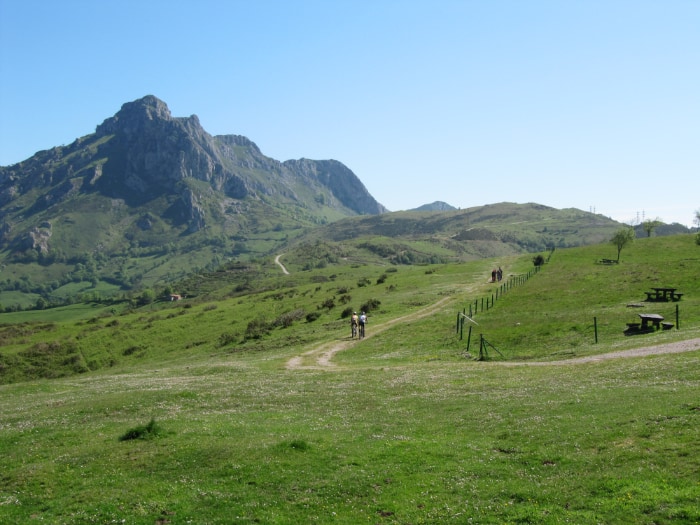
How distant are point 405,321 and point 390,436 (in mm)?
43785

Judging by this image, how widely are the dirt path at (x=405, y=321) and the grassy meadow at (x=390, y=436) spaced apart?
0.68m

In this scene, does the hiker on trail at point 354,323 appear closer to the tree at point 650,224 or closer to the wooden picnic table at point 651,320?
the wooden picnic table at point 651,320

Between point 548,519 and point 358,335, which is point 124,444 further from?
point 358,335

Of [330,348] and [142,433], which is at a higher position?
[142,433]

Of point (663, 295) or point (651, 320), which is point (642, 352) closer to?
point (651, 320)

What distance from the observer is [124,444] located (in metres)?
20.6

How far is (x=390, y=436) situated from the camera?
1995 cm

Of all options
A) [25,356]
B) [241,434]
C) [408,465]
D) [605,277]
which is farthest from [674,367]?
[25,356]

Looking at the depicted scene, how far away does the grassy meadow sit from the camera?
534 inches

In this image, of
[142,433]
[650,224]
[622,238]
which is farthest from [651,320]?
[650,224]

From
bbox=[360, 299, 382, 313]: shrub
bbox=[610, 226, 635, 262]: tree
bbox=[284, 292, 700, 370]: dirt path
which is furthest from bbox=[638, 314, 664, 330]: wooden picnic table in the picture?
bbox=[610, 226, 635, 262]: tree

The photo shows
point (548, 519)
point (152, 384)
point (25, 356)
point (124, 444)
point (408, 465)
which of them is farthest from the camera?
point (25, 356)

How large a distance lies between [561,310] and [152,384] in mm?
43574

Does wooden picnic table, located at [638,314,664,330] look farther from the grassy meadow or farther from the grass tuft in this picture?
the grass tuft
